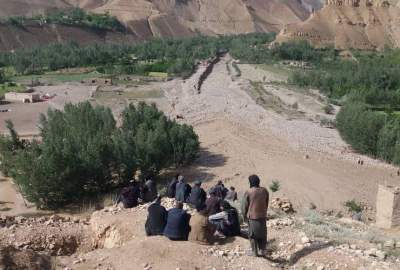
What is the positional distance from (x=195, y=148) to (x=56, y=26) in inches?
3667

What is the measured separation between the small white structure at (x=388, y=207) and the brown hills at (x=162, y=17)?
91.3 metres

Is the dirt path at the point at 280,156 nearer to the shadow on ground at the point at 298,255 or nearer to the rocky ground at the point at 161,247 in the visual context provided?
the rocky ground at the point at 161,247

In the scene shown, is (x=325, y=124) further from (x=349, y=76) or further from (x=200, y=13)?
(x=200, y=13)

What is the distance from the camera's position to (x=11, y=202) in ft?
63.4

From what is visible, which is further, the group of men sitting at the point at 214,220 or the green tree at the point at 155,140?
the green tree at the point at 155,140

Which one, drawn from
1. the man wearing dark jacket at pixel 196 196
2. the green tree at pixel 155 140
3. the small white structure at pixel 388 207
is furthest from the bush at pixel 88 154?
the small white structure at pixel 388 207

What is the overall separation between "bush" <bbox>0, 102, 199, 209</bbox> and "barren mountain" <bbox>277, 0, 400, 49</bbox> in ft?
267

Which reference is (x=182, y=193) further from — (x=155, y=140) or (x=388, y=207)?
(x=155, y=140)

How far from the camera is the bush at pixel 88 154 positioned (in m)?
17.8

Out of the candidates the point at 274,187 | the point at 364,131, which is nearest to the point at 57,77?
the point at 364,131

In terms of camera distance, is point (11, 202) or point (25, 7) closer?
A: point (11, 202)

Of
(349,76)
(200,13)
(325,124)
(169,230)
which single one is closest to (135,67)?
(349,76)

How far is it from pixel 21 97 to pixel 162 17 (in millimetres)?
94277

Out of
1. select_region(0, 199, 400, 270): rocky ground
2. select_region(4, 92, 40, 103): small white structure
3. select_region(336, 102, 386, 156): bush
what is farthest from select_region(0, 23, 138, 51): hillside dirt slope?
select_region(0, 199, 400, 270): rocky ground
